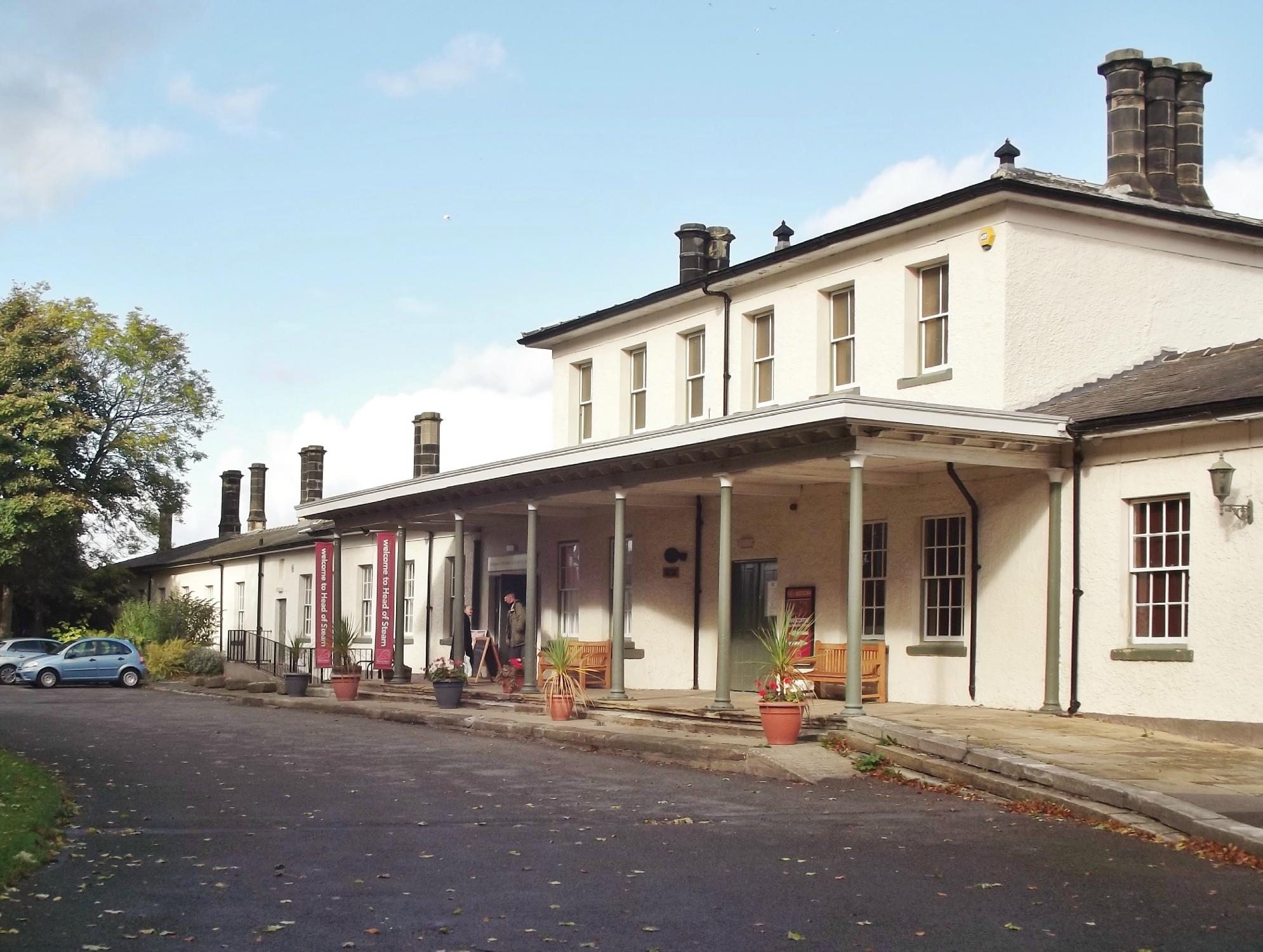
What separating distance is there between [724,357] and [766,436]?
5.86 m

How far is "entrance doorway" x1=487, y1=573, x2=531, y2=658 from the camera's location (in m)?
28.5

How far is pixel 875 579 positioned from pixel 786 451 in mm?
3257

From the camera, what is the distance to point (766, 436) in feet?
55.9

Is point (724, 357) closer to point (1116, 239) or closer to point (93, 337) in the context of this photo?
point (1116, 239)

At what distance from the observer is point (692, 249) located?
26047mm

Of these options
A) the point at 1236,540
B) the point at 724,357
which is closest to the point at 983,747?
the point at 1236,540

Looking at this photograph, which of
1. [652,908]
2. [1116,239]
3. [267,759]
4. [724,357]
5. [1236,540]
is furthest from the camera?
[724,357]

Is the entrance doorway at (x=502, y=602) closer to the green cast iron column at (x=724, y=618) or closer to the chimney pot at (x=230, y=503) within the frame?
the green cast iron column at (x=724, y=618)

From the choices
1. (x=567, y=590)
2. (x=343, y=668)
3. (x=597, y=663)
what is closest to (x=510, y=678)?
(x=597, y=663)

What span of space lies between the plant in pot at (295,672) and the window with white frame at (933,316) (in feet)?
48.4

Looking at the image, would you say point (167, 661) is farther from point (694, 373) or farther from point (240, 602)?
point (694, 373)

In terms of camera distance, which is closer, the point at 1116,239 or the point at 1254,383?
the point at 1254,383

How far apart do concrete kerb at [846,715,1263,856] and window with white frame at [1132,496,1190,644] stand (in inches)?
131

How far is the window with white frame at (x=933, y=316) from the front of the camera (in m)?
18.8
